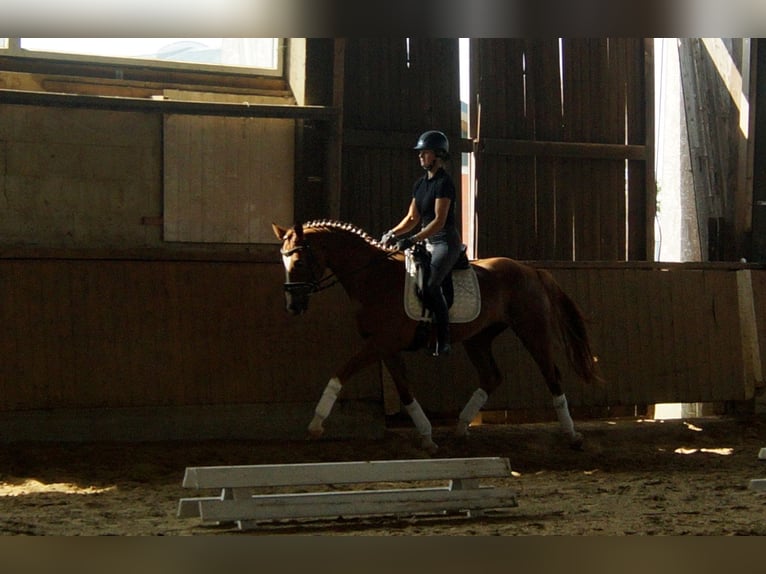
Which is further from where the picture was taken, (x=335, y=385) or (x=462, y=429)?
(x=462, y=429)

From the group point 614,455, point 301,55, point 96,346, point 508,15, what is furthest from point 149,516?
point 301,55

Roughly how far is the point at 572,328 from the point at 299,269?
238cm

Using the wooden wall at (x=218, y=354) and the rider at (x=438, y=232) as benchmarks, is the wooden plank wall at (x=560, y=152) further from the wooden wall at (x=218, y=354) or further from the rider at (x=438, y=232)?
the rider at (x=438, y=232)

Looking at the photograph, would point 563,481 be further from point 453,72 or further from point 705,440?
point 453,72

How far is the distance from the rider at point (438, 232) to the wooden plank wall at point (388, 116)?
5.09 ft

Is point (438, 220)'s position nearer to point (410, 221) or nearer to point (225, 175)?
point (410, 221)

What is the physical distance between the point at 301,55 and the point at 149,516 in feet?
15.7

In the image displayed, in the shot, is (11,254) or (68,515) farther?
(11,254)

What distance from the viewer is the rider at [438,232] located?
749 centimetres

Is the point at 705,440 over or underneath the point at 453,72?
underneath

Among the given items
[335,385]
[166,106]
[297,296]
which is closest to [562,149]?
[297,296]

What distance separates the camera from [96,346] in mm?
7621

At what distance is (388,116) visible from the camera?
9.25 metres

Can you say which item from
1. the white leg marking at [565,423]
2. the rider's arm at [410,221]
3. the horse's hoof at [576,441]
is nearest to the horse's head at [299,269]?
the rider's arm at [410,221]
